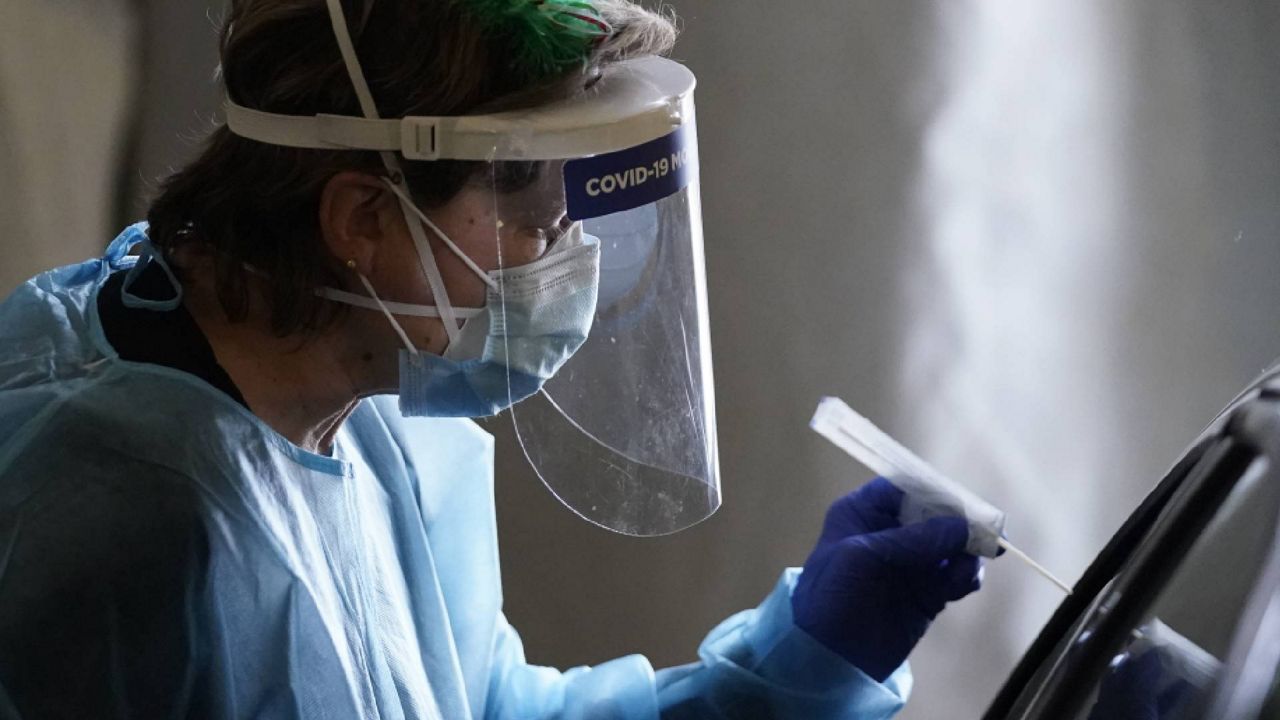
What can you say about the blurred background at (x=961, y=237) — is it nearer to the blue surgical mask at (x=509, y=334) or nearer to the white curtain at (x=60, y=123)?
the white curtain at (x=60, y=123)

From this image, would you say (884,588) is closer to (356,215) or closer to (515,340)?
(515,340)

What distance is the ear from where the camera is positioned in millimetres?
1123

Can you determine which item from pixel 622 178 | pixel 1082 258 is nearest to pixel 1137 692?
pixel 622 178

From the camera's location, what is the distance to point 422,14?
1.08 meters

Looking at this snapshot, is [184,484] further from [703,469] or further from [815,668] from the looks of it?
[815,668]

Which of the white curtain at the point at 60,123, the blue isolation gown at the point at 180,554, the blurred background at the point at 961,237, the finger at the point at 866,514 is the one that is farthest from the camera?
the blurred background at the point at 961,237

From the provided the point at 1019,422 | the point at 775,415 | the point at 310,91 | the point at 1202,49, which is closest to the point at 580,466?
the point at 310,91

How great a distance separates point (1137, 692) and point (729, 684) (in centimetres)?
74

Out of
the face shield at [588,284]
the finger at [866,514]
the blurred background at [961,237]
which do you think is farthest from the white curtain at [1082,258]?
the face shield at [588,284]

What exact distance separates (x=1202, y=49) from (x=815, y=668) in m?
1.11

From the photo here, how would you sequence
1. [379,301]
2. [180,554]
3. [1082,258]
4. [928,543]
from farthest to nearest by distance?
1. [1082,258]
2. [928,543]
3. [379,301]
4. [180,554]

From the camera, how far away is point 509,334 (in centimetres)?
120

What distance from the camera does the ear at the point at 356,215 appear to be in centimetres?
112

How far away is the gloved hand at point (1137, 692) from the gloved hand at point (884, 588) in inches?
22.1
